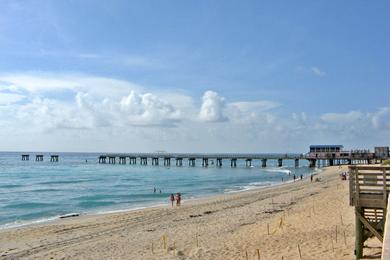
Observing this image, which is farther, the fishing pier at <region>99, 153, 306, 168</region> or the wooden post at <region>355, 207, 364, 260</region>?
the fishing pier at <region>99, 153, 306, 168</region>

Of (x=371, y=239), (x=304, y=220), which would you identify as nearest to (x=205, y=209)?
(x=304, y=220)

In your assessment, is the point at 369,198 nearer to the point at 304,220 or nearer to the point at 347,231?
the point at 347,231

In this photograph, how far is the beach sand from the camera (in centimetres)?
1328

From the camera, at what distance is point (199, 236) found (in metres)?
16.8

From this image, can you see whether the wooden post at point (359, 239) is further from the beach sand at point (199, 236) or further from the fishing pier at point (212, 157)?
the fishing pier at point (212, 157)

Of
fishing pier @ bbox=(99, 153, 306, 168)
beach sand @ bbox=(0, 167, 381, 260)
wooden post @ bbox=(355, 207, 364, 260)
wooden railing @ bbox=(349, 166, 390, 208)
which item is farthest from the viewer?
fishing pier @ bbox=(99, 153, 306, 168)

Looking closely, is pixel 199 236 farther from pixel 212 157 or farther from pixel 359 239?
pixel 212 157

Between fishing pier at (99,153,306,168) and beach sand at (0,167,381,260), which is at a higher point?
fishing pier at (99,153,306,168)

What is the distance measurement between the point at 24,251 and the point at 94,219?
839 centimetres

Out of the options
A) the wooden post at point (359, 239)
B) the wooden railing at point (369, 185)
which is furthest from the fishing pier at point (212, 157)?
the wooden railing at point (369, 185)

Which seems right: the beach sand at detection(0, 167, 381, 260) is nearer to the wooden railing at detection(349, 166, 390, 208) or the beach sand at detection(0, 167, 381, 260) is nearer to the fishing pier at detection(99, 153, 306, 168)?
the wooden railing at detection(349, 166, 390, 208)

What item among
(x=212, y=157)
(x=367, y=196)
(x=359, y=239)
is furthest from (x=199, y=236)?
(x=212, y=157)

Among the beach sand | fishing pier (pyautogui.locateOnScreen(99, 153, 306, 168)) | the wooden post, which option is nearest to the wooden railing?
the wooden post

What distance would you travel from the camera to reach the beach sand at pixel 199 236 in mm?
13281
